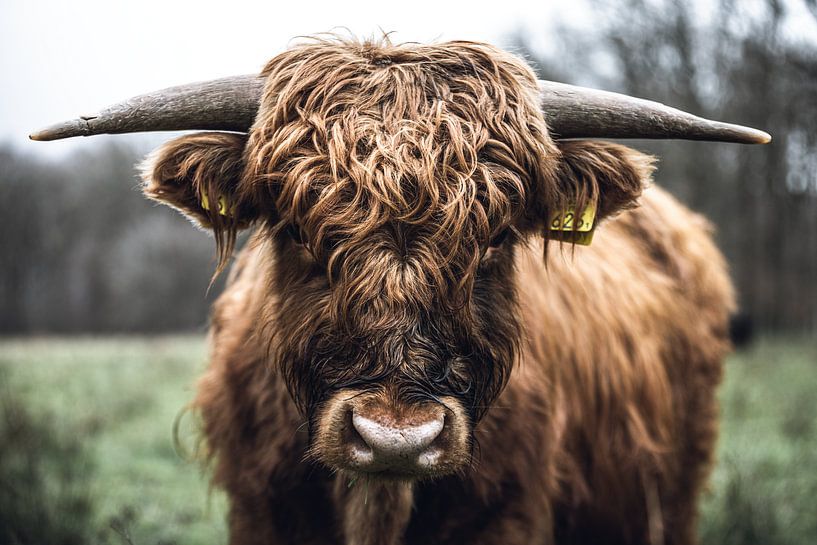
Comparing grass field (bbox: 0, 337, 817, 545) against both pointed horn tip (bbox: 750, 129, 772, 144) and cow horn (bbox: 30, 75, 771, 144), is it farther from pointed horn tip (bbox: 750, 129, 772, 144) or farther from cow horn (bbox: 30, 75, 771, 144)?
pointed horn tip (bbox: 750, 129, 772, 144)

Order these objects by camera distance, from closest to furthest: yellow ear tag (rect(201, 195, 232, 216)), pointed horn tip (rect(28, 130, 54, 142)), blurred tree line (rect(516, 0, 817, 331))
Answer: pointed horn tip (rect(28, 130, 54, 142)) < yellow ear tag (rect(201, 195, 232, 216)) < blurred tree line (rect(516, 0, 817, 331))

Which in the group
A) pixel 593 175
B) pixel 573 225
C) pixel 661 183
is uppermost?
pixel 593 175

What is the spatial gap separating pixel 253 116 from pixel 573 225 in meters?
1.18

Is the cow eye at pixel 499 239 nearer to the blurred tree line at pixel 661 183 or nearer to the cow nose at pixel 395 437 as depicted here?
the cow nose at pixel 395 437

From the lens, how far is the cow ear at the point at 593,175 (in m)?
2.52

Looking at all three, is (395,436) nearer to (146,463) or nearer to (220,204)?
(220,204)

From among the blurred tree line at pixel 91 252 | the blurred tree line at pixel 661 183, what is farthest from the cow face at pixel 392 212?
the blurred tree line at pixel 91 252

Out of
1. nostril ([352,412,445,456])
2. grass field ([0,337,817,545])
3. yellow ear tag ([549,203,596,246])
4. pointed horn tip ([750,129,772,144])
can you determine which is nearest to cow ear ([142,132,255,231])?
nostril ([352,412,445,456])

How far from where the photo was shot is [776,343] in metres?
15.6

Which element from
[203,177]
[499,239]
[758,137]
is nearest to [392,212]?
[499,239]

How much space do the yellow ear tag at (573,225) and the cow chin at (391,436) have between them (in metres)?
0.87

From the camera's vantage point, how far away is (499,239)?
7.73 feet

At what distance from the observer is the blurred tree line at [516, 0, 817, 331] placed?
759 centimetres

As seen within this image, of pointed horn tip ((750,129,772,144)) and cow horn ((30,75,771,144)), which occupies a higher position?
cow horn ((30,75,771,144))
